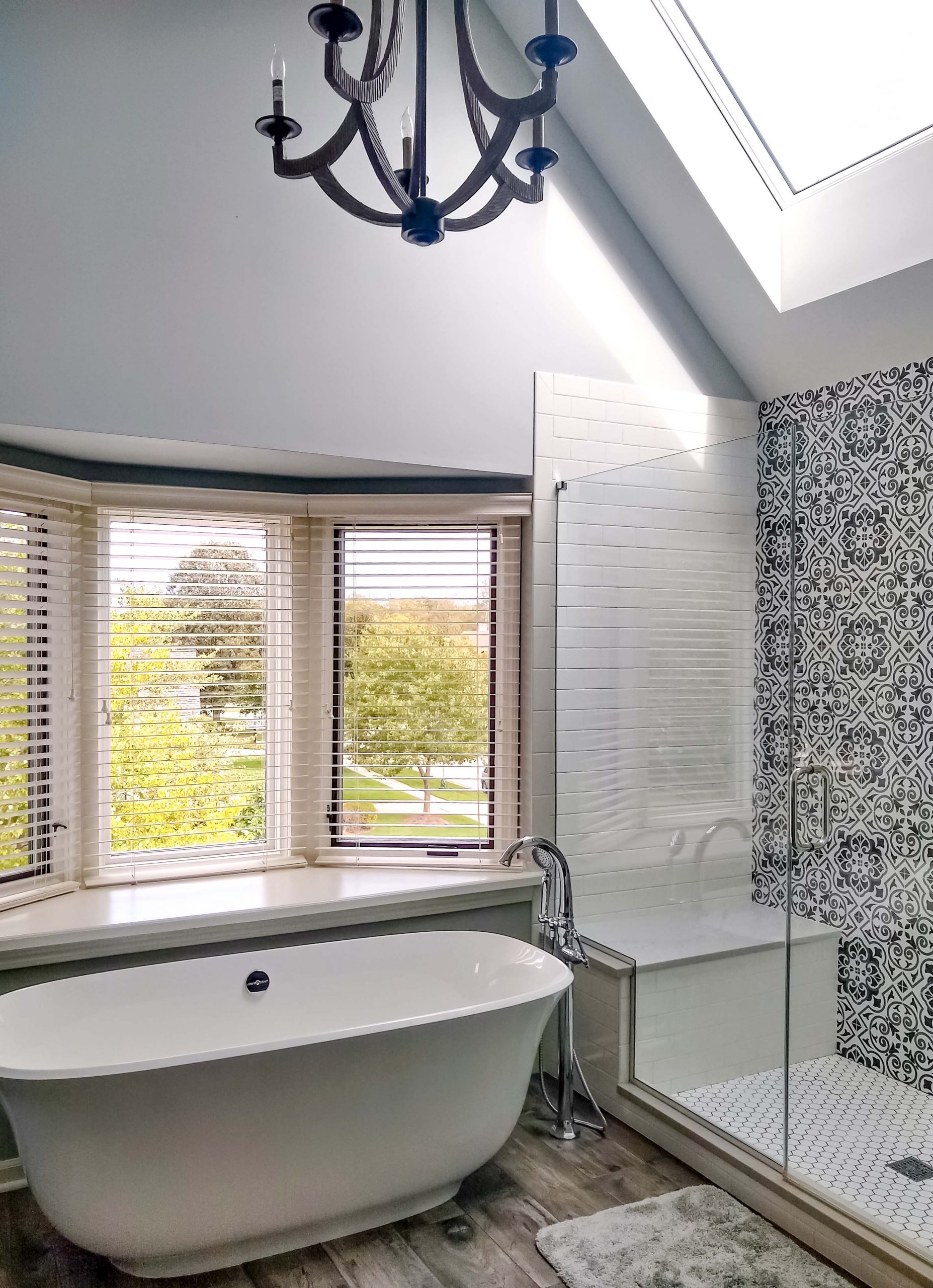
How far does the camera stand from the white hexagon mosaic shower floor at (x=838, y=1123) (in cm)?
257

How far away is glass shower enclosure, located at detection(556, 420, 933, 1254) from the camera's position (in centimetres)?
282

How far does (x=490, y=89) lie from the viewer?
63.2 inches

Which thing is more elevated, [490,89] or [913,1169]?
[490,89]

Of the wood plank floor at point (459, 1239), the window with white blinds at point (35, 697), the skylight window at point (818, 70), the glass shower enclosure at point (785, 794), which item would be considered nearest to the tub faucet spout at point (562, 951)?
the wood plank floor at point (459, 1239)

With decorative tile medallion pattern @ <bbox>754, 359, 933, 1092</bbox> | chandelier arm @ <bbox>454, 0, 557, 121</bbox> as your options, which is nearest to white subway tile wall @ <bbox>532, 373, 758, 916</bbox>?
decorative tile medallion pattern @ <bbox>754, 359, 933, 1092</bbox>

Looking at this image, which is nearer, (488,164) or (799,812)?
(488,164)

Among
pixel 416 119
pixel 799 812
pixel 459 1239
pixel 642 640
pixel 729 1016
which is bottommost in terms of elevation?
pixel 459 1239

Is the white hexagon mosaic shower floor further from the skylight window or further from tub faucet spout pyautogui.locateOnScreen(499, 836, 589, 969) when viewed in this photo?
the skylight window

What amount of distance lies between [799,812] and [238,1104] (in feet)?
5.79

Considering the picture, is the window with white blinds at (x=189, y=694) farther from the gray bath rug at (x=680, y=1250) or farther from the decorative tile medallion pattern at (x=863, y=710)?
the decorative tile medallion pattern at (x=863, y=710)

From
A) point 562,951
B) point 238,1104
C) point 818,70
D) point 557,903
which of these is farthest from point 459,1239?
point 818,70

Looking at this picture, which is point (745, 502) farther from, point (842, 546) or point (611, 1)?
point (611, 1)

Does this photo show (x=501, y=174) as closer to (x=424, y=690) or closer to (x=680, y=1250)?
(x=424, y=690)

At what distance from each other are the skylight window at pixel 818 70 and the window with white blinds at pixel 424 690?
168 centimetres
